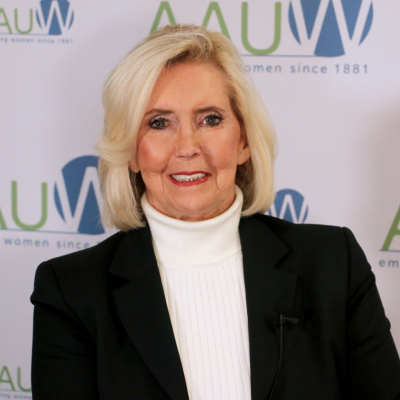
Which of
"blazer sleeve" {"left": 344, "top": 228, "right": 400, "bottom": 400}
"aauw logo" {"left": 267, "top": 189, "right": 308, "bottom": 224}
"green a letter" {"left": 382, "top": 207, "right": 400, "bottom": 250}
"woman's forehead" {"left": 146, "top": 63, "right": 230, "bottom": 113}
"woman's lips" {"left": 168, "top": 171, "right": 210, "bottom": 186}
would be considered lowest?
"blazer sleeve" {"left": 344, "top": 228, "right": 400, "bottom": 400}

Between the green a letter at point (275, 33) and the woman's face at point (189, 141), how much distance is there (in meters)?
0.54

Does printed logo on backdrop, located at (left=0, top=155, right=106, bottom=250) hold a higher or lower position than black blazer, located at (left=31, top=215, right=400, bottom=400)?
higher

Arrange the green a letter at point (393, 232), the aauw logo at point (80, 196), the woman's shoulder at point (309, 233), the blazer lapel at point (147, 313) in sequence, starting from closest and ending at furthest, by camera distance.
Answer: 1. the blazer lapel at point (147, 313)
2. the woman's shoulder at point (309, 233)
3. the green a letter at point (393, 232)
4. the aauw logo at point (80, 196)

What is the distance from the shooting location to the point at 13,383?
244 centimetres

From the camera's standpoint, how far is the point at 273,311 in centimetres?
159

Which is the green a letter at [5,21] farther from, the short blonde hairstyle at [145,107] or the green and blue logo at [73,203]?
the short blonde hairstyle at [145,107]

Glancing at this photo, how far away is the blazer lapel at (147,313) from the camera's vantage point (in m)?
1.47

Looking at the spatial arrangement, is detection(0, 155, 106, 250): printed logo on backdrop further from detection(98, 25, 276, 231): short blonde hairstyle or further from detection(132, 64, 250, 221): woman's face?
detection(132, 64, 250, 221): woman's face

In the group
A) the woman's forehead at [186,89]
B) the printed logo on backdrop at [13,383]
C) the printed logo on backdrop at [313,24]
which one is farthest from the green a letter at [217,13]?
the printed logo on backdrop at [13,383]

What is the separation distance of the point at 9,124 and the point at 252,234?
116 centimetres

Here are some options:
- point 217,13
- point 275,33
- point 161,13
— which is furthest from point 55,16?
point 275,33

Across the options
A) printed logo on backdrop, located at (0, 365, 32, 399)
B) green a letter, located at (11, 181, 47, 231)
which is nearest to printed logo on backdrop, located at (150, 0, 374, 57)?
green a letter, located at (11, 181, 47, 231)

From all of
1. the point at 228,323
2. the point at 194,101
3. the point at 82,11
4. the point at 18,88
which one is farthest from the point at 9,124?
the point at 228,323

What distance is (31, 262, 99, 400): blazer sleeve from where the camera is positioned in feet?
4.96
